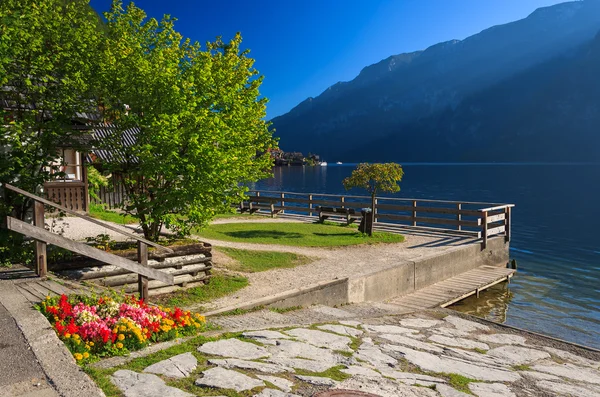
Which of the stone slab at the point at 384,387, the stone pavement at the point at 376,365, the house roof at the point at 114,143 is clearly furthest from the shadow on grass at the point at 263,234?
the stone slab at the point at 384,387

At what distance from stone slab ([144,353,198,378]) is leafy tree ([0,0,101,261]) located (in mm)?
6285

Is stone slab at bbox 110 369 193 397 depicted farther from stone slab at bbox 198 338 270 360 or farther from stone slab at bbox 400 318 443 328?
stone slab at bbox 400 318 443 328

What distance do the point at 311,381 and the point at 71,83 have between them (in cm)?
854

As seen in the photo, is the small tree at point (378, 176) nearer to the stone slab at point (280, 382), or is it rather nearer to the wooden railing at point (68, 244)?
the wooden railing at point (68, 244)

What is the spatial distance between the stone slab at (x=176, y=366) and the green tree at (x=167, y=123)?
212 inches

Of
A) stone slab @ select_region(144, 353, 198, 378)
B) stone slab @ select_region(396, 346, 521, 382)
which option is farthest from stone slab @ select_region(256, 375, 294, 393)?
stone slab @ select_region(396, 346, 521, 382)

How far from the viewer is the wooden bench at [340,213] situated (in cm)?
2421

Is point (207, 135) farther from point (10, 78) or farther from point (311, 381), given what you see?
point (311, 381)

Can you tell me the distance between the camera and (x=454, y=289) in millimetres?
15102

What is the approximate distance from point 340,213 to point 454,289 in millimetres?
10351

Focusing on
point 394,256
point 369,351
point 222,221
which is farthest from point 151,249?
Answer: point 222,221

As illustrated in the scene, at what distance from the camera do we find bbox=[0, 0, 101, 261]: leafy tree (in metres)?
10.1

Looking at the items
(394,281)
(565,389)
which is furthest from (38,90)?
(565,389)

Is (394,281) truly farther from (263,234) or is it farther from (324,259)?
(263,234)
